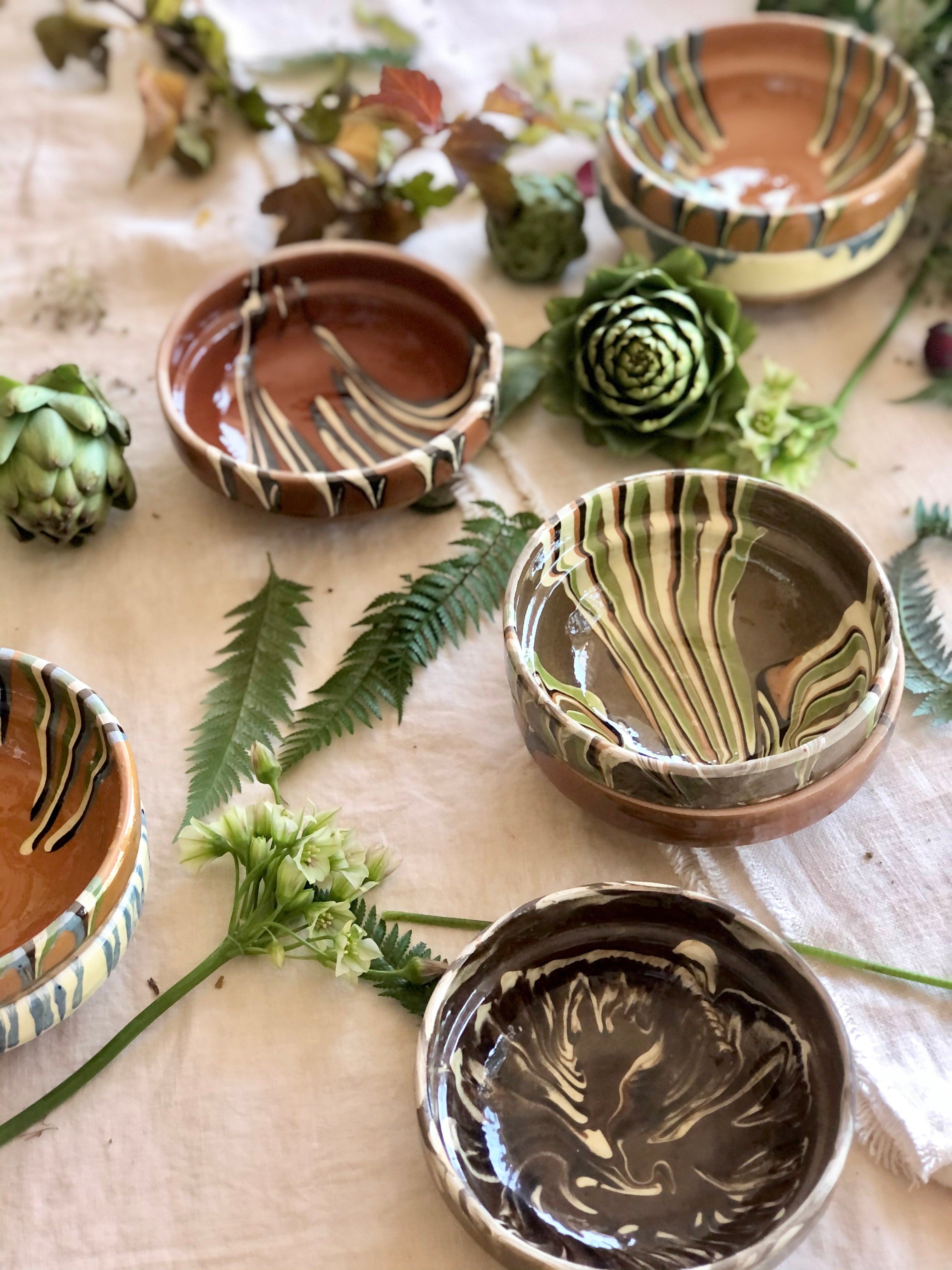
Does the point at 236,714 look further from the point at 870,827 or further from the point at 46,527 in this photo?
the point at 870,827

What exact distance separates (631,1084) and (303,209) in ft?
3.19

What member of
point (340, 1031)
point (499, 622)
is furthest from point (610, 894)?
point (499, 622)

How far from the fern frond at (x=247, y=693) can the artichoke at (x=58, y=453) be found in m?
0.16

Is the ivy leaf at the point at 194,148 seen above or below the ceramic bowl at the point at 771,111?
below

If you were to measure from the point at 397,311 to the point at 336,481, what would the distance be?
308mm

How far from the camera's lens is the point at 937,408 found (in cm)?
123

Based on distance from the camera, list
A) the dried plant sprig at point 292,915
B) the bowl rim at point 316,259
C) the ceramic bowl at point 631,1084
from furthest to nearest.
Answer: the bowl rim at point 316,259 < the dried plant sprig at point 292,915 < the ceramic bowl at point 631,1084

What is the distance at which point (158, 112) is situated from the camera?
1.35 meters

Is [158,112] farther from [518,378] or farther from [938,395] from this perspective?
[938,395]

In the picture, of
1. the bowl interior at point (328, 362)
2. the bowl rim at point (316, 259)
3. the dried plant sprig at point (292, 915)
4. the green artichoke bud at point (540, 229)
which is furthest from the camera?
the green artichoke bud at point (540, 229)

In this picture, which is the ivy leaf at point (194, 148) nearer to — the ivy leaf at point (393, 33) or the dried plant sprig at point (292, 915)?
the ivy leaf at point (393, 33)

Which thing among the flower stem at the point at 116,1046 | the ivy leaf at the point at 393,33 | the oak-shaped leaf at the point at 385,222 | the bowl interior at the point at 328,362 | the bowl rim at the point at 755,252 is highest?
the bowl rim at the point at 755,252

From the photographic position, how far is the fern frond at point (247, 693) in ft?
3.14

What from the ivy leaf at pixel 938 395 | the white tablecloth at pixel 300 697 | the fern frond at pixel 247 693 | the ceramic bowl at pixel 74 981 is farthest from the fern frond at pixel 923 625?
the ceramic bowl at pixel 74 981
